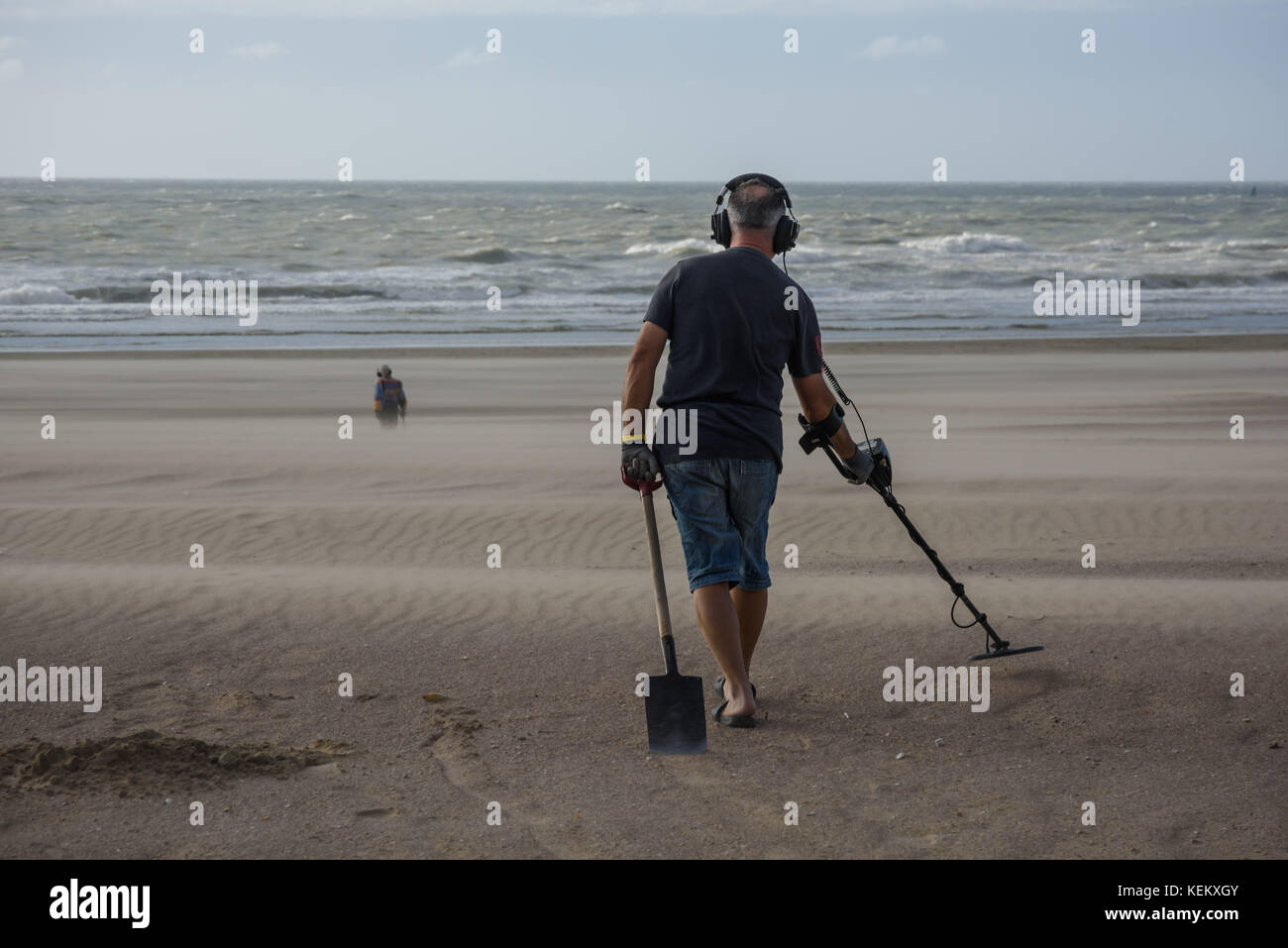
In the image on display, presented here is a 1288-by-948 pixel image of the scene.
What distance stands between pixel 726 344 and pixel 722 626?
3.25 feet

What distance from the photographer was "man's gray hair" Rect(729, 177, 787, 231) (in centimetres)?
436

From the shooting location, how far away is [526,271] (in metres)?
34.6

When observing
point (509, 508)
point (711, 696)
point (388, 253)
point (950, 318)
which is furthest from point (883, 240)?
point (711, 696)

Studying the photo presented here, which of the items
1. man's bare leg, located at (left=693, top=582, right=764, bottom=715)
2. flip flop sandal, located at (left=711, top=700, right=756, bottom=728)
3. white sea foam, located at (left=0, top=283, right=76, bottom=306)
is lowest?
flip flop sandal, located at (left=711, top=700, right=756, bottom=728)

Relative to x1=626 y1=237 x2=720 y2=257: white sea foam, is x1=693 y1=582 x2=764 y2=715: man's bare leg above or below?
below

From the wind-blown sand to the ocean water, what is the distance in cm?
1047

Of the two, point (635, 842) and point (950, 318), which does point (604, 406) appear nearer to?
point (635, 842)

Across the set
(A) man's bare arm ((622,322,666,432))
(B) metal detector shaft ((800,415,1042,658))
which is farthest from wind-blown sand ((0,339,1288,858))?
(A) man's bare arm ((622,322,666,432))

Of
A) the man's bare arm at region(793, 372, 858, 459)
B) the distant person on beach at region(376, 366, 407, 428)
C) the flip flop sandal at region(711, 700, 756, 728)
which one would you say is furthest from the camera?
the distant person on beach at region(376, 366, 407, 428)

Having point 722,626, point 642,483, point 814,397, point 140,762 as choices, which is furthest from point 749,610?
point 140,762

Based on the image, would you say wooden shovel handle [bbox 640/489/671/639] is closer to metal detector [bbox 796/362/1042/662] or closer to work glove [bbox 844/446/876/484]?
metal detector [bbox 796/362/1042/662]

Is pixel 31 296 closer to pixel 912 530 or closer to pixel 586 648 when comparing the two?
pixel 586 648

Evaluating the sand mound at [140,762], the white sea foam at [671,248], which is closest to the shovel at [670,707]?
the sand mound at [140,762]
